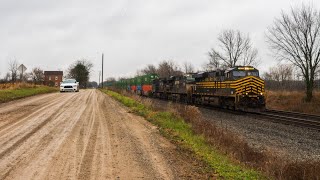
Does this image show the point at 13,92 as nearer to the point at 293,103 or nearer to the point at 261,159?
the point at 261,159

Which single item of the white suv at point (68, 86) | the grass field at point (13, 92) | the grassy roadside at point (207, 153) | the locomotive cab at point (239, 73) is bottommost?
the grassy roadside at point (207, 153)

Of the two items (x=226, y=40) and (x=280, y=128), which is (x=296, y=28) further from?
(x=226, y=40)

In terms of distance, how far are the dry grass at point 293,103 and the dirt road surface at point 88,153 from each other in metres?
21.3

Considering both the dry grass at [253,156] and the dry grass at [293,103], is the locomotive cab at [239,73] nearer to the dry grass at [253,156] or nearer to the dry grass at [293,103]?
the dry grass at [293,103]

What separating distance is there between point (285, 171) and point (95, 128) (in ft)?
21.4

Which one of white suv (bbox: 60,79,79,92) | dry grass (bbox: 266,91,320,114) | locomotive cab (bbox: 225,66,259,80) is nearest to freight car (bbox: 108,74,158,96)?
white suv (bbox: 60,79,79,92)

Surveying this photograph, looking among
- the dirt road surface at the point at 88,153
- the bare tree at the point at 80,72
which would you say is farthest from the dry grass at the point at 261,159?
the bare tree at the point at 80,72

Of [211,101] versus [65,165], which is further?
[211,101]

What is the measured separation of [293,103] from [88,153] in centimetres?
2973

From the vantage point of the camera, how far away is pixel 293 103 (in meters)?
34.0

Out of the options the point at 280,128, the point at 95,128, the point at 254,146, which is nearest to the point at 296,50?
the point at 280,128

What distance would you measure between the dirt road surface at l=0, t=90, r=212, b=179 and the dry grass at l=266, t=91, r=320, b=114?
21297mm

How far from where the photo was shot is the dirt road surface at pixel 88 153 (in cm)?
661

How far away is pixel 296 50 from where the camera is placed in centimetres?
3638
